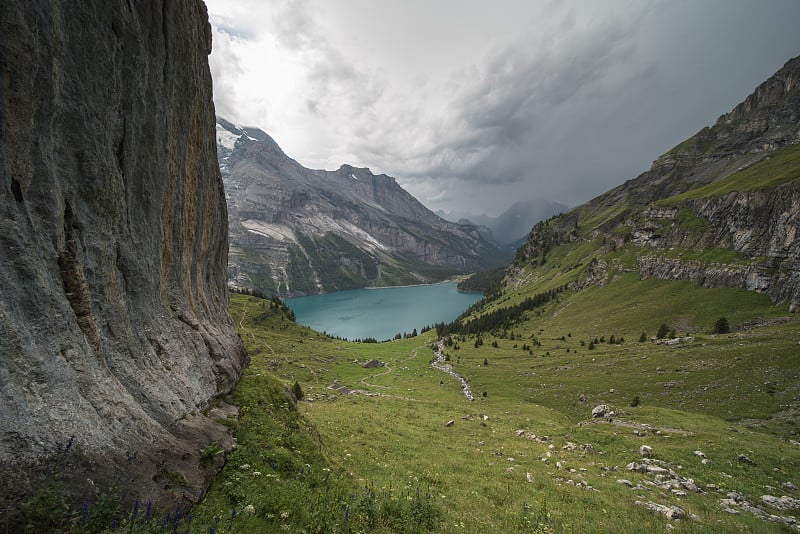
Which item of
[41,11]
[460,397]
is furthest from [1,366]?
[460,397]

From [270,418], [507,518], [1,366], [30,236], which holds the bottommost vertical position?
[507,518]

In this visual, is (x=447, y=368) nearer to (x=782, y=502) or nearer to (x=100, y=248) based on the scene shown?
(x=782, y=502)

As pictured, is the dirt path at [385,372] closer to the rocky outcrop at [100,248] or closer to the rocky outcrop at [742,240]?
the rocky outcrop at [100,248]

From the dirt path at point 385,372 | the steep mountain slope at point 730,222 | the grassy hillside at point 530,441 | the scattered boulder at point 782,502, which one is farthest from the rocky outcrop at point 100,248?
the steep mountain slope at point 730,222

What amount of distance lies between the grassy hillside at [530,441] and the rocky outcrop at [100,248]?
113 inches

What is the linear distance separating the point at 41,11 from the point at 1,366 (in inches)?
363

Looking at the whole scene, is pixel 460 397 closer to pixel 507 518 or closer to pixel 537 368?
pixel 537 368

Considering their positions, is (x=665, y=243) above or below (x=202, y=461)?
above

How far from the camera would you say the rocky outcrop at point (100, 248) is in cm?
762

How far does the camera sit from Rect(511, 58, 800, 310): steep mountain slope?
2778 inches

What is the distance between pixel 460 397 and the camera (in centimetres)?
4784

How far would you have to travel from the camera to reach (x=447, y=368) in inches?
2719

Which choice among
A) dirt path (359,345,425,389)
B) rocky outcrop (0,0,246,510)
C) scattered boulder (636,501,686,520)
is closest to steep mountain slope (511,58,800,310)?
scattered boulder (636,501,686,520)

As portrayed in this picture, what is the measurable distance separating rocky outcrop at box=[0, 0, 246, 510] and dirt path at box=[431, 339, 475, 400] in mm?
42949
